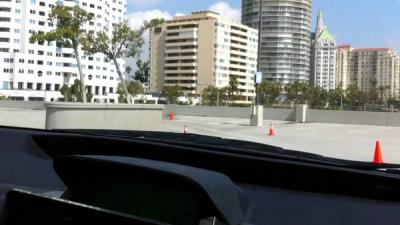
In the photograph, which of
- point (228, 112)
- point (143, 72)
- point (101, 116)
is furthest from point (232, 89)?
point (101, 116)

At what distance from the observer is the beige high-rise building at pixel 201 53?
96.1 meters

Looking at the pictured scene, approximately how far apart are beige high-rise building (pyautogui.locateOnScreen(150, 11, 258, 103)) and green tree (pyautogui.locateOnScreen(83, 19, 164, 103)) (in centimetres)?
5816

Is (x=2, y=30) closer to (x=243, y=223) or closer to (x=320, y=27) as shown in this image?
(x=320, y=27)

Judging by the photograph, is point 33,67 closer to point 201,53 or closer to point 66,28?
point 201,53

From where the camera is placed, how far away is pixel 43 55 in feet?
382

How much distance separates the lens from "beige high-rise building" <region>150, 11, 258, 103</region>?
3784 inches

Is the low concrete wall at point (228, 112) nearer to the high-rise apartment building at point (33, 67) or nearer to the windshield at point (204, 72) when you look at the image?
the windshield at point (204, 72)

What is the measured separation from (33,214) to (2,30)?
377 feet

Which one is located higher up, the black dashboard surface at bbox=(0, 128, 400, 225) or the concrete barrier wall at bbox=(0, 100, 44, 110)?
the black dashboard surface at bbox=(0, 128, 400, 225)

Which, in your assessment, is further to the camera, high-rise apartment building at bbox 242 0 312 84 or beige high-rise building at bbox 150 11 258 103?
beige high-rise building at bbox 150 11 258 103

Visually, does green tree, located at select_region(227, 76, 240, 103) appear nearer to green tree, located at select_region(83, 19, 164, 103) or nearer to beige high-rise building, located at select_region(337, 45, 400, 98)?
beige high-rise building, located at select_region(337, 45, 400, 98)

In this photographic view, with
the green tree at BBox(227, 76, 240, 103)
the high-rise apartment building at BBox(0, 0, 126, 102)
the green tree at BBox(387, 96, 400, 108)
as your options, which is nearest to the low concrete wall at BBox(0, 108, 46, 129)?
the green tree at BBox(387, 96, 400, 108)

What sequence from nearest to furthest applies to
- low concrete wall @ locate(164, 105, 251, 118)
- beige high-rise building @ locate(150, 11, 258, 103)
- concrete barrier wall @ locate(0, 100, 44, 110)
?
1. low concrete wall @ locate(164, 105, 251, 118)
2. concrete barrier wall @ locate(0, 100, 44, 110)
3. beige high-rise building @ locate(150, 11, 258, 103)

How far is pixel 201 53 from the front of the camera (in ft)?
351
